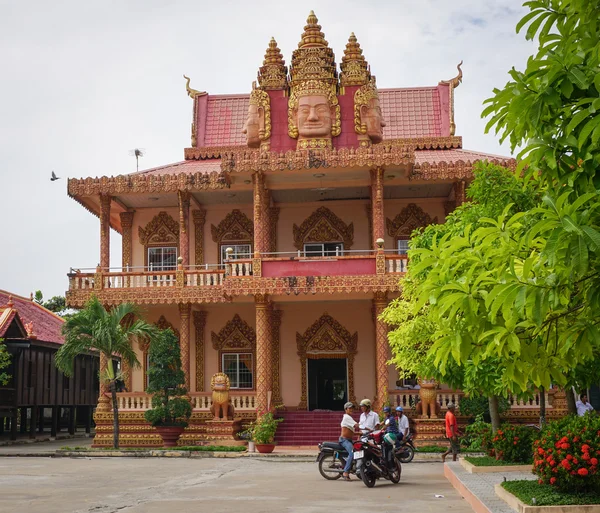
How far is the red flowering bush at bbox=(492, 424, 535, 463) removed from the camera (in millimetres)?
13750

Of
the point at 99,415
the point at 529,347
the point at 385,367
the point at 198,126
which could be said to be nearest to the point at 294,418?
the point at 385,367

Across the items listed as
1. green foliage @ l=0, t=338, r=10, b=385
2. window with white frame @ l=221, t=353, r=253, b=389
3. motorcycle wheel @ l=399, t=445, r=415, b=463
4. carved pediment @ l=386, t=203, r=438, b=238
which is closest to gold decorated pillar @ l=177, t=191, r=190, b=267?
window with white frame @ l=221, t=353, r=253, b=389

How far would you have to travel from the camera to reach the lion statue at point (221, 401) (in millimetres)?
22391

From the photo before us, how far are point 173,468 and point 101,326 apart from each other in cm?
573

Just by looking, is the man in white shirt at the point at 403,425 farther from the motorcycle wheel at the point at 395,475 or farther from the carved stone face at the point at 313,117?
the carved stone face at the point at 313,117

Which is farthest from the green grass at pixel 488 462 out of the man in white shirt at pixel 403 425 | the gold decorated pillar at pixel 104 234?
the gold decorated pillar at pixel 104 234

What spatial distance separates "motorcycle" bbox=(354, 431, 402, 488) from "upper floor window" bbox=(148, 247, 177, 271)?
48.7 ft

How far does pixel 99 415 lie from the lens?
23562 millimetres

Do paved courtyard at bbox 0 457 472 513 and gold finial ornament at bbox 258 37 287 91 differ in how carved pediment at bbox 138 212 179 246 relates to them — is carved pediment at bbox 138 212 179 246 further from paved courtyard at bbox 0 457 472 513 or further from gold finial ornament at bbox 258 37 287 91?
paved courtyard at bbox 0 457 472 513

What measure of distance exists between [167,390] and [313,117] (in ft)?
29.8

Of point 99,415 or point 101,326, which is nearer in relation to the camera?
point 101,326

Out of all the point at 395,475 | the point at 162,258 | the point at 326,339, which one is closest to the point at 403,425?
the point at 395,475

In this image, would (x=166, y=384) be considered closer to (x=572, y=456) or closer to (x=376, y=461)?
(x=376, y=461)

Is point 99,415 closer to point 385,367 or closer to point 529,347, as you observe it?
point 385,367
